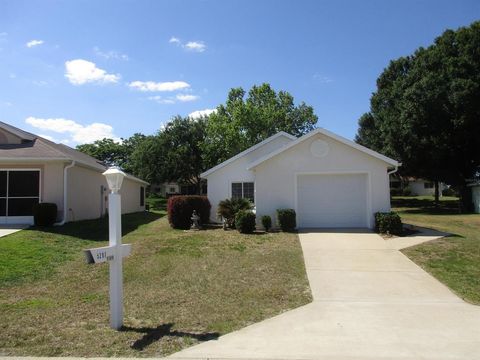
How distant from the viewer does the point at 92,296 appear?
8.23 meters

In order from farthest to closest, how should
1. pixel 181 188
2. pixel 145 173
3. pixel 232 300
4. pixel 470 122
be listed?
pixel 181 188 → pixel 145 173 → pixel 470 122 → pixel 232 300

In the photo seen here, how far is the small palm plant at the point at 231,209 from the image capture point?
18.6 m

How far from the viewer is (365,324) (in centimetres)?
666

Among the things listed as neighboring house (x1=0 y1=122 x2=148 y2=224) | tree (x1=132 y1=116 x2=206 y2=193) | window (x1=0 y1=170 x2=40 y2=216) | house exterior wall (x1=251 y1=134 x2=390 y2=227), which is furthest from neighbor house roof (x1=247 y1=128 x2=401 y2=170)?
tree (x1=132 y1=116 x2=206 y2=193)

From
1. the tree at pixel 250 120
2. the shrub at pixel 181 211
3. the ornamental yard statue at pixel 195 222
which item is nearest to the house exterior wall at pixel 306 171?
the ornamental yard statue at pixel 195 222

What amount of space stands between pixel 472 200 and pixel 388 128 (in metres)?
7.63

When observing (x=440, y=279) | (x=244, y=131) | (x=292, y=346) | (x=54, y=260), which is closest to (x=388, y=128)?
(x=244, y=131)

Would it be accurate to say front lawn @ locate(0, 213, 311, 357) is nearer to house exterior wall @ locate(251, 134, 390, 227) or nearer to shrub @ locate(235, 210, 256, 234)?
shrub @ locate(235, 210, 256, 234)

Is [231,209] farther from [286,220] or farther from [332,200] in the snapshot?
[332,200]

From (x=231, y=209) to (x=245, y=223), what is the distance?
189cm

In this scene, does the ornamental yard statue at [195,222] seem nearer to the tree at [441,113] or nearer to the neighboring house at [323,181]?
the neighboring house at [323,181]

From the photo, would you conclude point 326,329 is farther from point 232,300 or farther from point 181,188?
point 181,188

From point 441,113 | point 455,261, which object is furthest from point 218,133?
point 455,261

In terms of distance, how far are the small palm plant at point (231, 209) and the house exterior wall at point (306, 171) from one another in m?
0.75
